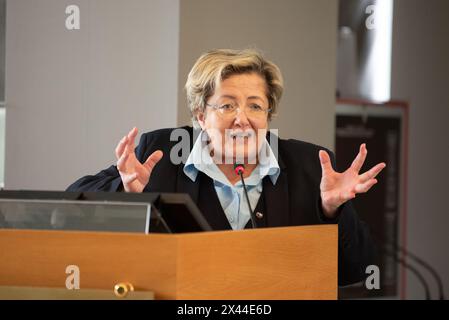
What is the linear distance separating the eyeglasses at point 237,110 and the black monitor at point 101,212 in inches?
27.3

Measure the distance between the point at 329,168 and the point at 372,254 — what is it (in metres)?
0.39

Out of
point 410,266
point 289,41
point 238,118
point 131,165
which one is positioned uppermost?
point 289,41

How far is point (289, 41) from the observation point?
138 inches

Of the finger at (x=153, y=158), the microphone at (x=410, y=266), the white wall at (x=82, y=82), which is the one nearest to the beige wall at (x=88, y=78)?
the white wall at (x=82, y=82)

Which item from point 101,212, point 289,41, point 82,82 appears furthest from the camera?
point 289,41

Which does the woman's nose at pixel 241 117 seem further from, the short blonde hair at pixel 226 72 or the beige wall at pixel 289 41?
the beige wall at pixel 289 41

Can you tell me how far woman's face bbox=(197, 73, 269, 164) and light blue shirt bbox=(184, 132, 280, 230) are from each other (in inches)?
1.5

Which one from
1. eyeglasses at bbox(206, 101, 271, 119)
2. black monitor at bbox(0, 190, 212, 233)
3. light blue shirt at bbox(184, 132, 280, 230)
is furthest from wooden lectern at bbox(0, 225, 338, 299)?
eyeglasses at bbox(206, 101, 271, 119)

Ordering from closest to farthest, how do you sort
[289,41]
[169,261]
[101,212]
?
[169,261] < [101,212] < [289,41]

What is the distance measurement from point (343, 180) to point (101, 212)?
0.64m

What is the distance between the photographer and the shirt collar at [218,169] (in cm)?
213

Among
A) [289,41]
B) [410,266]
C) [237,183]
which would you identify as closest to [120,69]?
[289,41]

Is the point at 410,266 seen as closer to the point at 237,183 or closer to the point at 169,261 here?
the point at 237,183
